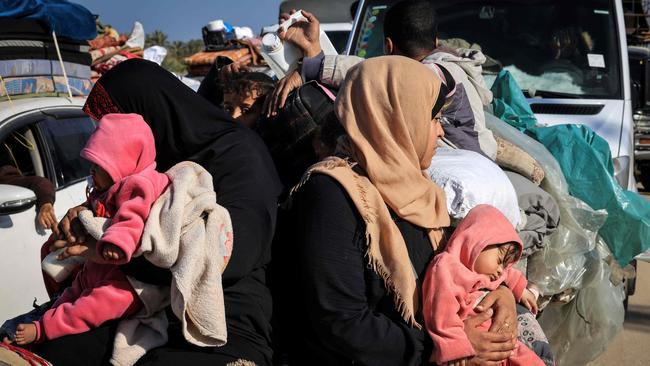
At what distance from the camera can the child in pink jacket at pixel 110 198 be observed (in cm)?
230

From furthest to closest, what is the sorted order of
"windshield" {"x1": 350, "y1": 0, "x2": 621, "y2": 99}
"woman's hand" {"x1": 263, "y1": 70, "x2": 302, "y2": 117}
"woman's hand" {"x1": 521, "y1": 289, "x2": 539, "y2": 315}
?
1. "windshield" {"x1": 350, "y1": 0, "x2": 621, "y2": 99}
2. "woman's hand" {"x1": 263, "y1": 70, "x2": 302, "y2": 117}
3. "woman's hand" {"x1": 521, "y1": 289, "x2": 539, "y2": 315}

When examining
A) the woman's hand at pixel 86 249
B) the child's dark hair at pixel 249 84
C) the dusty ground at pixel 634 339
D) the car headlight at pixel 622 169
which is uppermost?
the child's dark hair at pixel 249 84

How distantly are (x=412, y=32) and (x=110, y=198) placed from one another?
7.26 ft

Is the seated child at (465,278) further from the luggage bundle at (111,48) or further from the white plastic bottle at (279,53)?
the luggage bundle at (111,48)

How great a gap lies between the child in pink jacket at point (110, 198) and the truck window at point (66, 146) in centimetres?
226

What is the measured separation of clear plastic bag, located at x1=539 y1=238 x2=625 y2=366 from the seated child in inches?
35.2

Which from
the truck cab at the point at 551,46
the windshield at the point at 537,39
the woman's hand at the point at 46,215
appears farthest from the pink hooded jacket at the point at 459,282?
the windshield at the point at 537,39

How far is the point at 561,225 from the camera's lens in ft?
11.0

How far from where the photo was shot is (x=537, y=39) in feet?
19.2

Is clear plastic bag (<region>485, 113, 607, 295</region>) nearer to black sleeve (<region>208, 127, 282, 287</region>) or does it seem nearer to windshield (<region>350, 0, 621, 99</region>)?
black sleeve (<region>208, 127, 282, 287</region>)

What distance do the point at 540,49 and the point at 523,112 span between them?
5.20ft

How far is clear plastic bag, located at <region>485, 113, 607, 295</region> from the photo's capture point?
10.6ft

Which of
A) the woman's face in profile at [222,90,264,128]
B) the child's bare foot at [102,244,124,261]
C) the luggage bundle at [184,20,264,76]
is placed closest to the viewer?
the child's bare foot at [102,244,124,261]

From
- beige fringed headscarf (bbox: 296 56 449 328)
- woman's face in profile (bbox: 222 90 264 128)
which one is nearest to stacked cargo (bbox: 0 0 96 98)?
woman's face in profile (bbox: 222 90 264 128)
